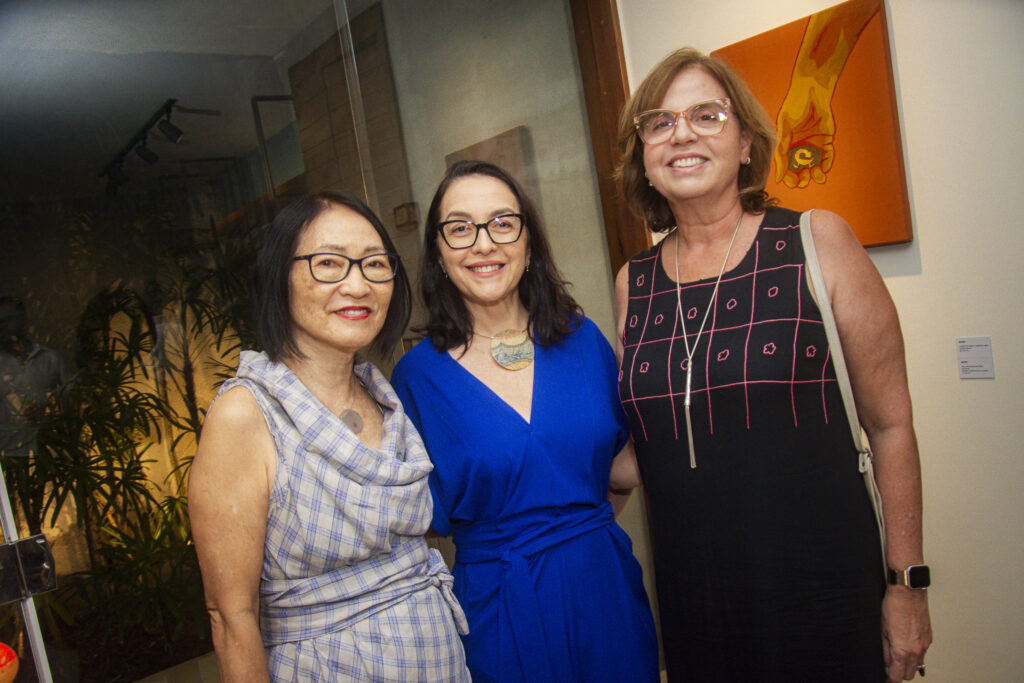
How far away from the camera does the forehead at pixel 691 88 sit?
1.64 m

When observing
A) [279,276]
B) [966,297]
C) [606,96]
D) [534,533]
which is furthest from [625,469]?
[606,96]

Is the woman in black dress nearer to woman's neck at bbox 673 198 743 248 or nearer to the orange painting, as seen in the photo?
woman's neck at bbox 673 198 743 248

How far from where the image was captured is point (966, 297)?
2.08 m

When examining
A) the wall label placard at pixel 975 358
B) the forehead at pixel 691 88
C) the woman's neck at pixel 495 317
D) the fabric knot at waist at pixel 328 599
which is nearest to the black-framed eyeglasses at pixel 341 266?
the woman's neck at pixel 495 317

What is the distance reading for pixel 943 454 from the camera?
219cm

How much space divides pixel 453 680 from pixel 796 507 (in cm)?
77

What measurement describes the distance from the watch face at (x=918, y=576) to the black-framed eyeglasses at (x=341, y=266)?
121 cm

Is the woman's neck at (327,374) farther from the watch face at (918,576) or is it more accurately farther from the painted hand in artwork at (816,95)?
the painted hand in artwork at (816,95)

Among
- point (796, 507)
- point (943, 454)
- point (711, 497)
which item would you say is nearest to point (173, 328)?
point (711, 497)

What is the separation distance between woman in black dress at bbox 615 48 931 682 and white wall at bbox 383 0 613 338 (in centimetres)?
89

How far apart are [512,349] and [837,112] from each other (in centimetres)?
132

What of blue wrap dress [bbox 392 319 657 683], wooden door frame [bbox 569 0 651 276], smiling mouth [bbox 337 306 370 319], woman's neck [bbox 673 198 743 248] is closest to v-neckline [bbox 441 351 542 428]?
blue wrap dress [bbox 392 319 657 683]

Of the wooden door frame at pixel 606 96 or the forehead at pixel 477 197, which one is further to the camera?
the wooden door frame at pixel 606 96

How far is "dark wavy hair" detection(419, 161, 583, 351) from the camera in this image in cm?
174
